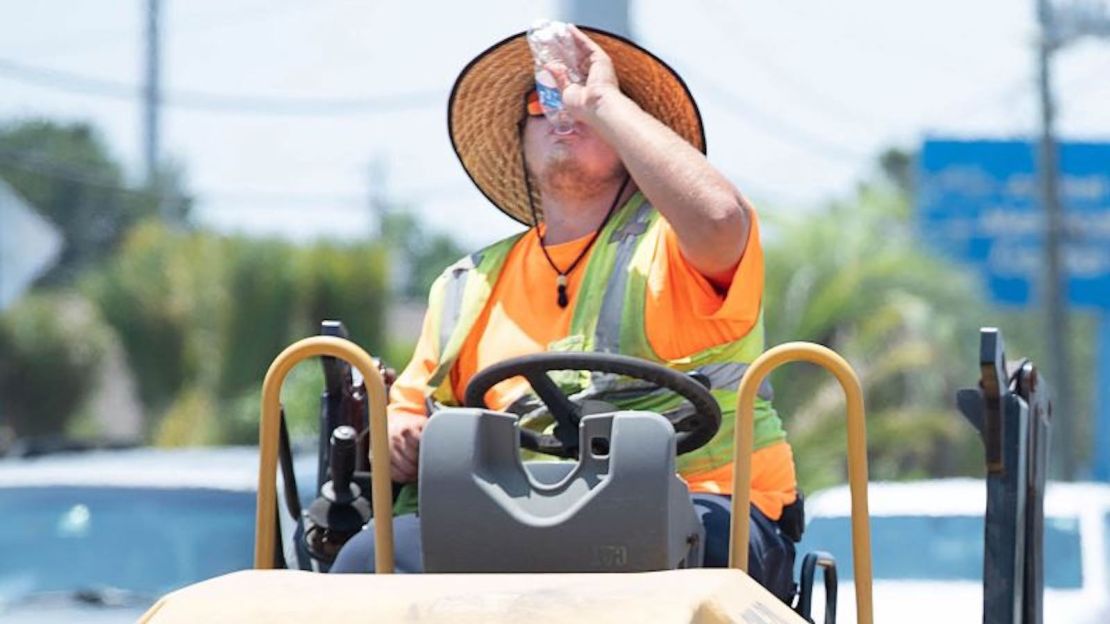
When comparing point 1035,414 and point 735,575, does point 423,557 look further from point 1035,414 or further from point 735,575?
point 1035,414

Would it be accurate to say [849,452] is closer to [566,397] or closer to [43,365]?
[566,397]

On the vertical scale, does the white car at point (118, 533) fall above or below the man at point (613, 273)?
below

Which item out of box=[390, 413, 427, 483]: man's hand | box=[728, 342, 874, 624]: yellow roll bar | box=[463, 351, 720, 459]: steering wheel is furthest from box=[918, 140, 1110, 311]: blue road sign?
box=[728, 342, 874, 624]: yellow roll bar

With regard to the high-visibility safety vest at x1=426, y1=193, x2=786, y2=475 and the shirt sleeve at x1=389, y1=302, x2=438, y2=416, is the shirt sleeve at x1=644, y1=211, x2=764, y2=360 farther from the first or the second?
the shirt sleeve at x1=389, y1=302, x2=438, y2=416

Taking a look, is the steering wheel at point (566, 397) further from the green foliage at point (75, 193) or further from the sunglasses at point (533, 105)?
the green foliage at point (75, 193)

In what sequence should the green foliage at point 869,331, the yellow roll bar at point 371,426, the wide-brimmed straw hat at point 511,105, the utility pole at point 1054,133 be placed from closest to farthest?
1. the yellow roll bar at point 371,426
2. the wide-brimmed straw hat at point 511,105
3. the green foliage at point 869,331
4. the utility pole at point 1054,133

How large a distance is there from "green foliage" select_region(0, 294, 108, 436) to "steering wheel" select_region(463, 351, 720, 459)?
22909 millimetres

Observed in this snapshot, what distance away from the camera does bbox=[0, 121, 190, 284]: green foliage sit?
25278 mm

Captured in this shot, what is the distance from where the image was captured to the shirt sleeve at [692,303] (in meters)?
4.87

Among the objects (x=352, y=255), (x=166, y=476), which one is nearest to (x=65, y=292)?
(x=352, y=255)

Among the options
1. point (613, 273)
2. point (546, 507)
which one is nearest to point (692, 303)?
point (613, 273)

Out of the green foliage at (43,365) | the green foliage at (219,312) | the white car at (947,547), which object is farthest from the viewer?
the green foliage at (43,365)

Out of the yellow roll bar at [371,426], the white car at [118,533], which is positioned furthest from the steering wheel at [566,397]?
the white car at [118,533]

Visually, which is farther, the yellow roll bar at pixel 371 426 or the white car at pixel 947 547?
the white car at pixel 947 547
